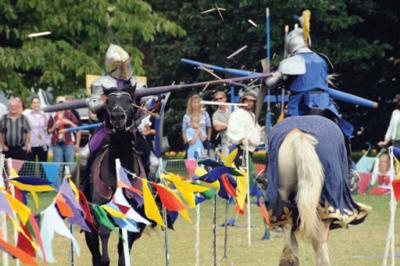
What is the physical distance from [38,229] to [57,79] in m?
15.0

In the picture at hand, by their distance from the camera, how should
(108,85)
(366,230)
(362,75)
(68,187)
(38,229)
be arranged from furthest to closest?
(362,75)
(366,230)
(108,85)
(68,187)
(38,229)

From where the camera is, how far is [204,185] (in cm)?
1274

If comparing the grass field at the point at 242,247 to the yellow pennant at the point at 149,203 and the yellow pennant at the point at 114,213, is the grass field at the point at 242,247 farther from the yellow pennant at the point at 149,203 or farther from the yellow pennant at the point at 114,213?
the yellow pennant at the point at 114,213

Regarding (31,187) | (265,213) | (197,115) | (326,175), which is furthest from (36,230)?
(197,115)

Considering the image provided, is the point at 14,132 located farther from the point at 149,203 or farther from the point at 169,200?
the point at 149,203

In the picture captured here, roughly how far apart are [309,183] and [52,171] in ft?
31.0

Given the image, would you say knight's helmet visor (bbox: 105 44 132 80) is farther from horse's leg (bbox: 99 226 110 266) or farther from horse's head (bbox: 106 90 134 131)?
horse's leg (bbox: 99 226 110 266)

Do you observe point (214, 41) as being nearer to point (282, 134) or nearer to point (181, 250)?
point (181, 250)

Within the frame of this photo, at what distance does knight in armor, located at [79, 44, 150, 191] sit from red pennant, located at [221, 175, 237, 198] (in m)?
0.88

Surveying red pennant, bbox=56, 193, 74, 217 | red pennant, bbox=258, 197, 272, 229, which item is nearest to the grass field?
red pennant, bbox=258, 197, 272, 229

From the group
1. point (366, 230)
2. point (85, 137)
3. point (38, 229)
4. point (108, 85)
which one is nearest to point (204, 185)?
point (108, 85)

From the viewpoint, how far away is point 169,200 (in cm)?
1128

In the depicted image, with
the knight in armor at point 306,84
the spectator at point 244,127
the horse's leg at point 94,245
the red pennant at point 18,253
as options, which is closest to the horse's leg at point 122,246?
the horse's leg at point 94,245

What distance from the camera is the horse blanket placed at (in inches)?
434
